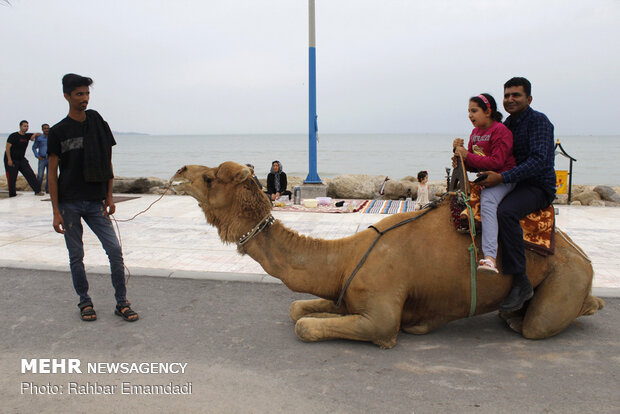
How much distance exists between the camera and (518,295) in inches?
169

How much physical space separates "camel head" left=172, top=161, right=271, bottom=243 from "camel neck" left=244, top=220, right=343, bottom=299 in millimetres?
189

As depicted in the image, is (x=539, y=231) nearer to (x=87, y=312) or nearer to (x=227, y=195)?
(x=227, y=195)

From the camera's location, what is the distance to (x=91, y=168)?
4828 mm

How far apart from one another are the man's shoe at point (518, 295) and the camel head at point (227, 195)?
7.65 feet

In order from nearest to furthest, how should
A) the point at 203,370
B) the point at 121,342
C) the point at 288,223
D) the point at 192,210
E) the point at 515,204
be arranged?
the point at 203,370 < the point at 515,204 < the point at 121,342 < the point at 288,223 < the point at 192,210

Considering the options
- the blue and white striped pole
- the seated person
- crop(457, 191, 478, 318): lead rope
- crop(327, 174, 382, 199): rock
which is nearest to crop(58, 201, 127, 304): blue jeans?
crop(457, 191, 478, 318): lead rope

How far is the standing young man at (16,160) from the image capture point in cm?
1453

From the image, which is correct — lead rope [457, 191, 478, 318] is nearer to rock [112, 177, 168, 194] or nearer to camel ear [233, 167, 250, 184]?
camel ear [233, 167, 250, 184]

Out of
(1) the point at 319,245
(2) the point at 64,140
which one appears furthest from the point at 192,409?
(2) the point at 64,140

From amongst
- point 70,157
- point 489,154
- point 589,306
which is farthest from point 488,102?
point 70,157

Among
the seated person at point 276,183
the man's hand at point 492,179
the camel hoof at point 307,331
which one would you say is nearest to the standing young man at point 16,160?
the seated person at point 276,183

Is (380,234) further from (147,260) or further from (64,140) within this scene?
(147,260)

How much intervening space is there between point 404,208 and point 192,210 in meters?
5.60

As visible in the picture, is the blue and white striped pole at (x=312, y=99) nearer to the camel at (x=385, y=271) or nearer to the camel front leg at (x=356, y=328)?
the camel at (x=385, y=271)
